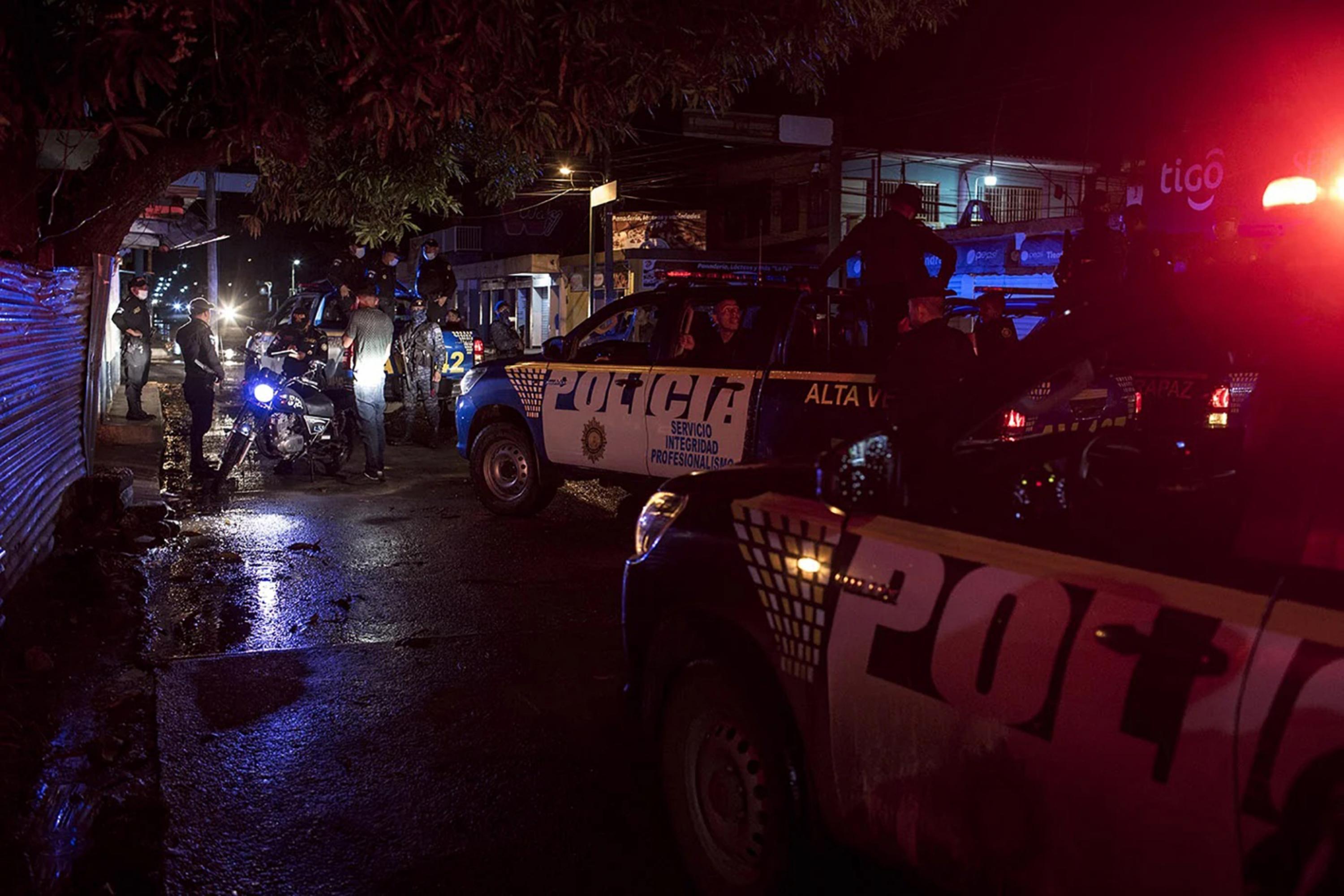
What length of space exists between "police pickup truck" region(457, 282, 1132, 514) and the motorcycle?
6.86 ft

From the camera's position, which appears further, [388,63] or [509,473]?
[509,473]

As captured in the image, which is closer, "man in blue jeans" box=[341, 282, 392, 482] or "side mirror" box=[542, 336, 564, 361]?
"side mirror" box=[542, 336, 564, 361]

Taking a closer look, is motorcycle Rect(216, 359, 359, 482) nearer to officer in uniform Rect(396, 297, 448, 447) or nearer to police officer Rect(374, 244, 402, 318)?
officer in uniform Rect(396, 297, 448, 447)

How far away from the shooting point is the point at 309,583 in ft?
26.1

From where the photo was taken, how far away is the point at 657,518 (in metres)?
3.96

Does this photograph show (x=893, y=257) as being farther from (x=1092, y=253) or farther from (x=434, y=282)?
(x=434, y=282)

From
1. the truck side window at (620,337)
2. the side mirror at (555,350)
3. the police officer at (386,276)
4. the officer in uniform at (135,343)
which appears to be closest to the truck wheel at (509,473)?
the side mirror at (555,350)

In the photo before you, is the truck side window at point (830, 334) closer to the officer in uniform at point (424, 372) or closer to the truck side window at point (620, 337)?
the truck side window at point (620, 337)

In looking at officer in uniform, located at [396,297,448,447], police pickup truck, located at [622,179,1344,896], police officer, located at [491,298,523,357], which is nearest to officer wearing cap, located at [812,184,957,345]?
police pickup truck, located at [622,179,1344,896]

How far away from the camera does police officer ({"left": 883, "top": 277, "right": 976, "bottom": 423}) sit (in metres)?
6.60

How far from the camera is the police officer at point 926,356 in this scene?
660cm

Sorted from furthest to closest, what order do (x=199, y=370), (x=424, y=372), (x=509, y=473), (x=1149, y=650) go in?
(x=424, y=372) → (x=199, y=370) → (x=509, y=473) → (x=1149, y=650)

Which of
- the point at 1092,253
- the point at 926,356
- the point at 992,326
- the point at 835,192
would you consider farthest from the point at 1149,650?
the point at 835,192

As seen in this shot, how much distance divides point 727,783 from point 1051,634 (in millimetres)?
1356
